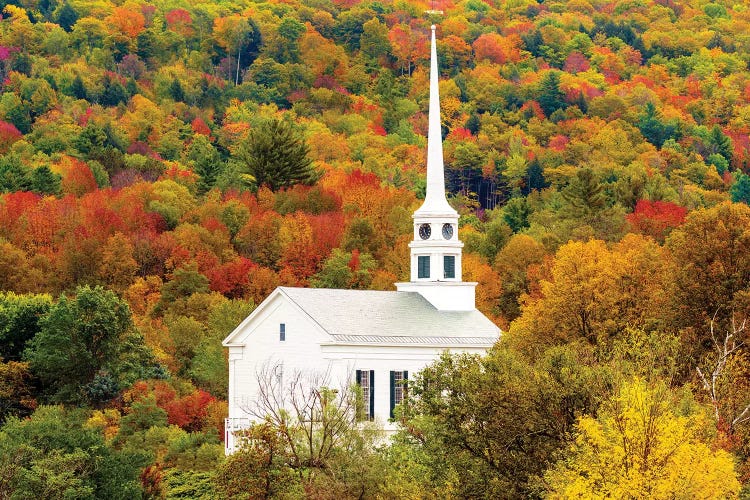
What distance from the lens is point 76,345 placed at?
80875 mm

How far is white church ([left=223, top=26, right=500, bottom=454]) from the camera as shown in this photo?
73875 millimetres

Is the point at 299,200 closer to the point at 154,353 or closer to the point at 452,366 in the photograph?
the point at 154,353

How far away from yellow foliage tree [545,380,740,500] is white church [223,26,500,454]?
2220 centimetres

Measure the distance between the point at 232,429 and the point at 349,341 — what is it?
523 centimetres

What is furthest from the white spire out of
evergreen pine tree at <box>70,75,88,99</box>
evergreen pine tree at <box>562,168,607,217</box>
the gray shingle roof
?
evergreen pine tree at <box>70,75,88,99</box>

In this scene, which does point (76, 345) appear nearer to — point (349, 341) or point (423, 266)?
point (349, 341)

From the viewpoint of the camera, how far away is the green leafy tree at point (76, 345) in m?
80.5

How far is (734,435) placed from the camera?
57.8 m

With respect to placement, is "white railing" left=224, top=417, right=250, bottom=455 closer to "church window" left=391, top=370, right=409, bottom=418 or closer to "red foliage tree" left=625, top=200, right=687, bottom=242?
"church window" left=391, top=370, right=409, bottom=418

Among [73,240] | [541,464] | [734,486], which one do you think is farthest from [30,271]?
[734,486]

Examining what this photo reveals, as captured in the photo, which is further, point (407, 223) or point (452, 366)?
point (407, 223)

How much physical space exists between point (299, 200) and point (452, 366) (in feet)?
191


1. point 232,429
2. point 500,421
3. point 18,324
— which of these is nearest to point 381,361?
point 232,429

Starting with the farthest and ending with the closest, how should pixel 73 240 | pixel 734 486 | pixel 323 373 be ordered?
pixel 73 240
pixel 323 373
pixel 734 486
